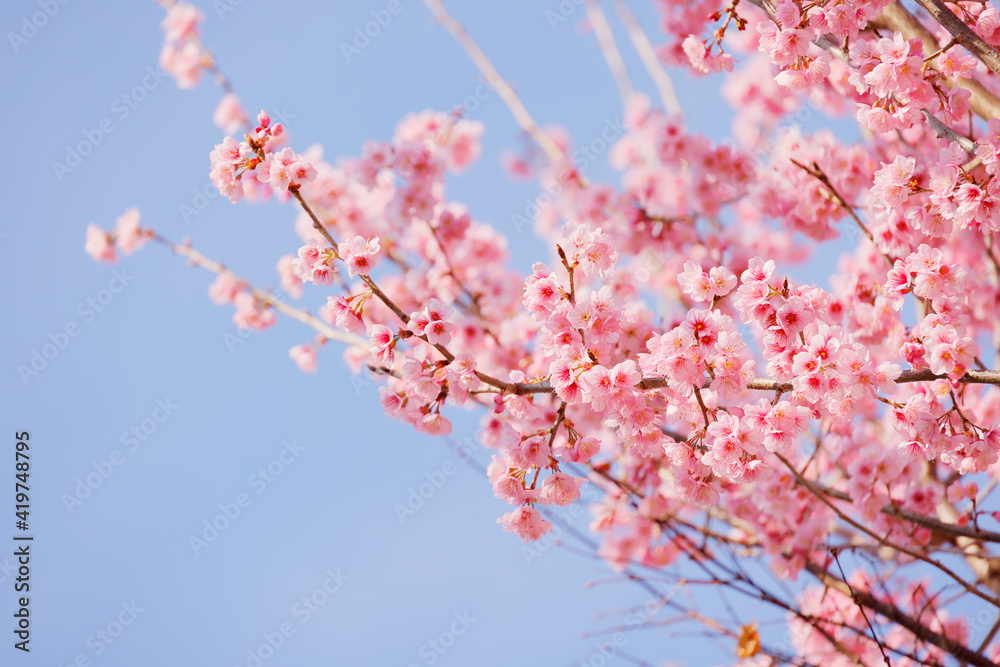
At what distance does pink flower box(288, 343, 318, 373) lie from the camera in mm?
4056

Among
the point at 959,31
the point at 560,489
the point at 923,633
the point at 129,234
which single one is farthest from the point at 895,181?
the point at 129,234

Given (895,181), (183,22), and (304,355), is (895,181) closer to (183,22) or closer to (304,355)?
(304,355)

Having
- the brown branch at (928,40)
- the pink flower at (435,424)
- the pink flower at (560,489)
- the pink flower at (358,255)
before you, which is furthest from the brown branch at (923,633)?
the pink flower at (358,255)

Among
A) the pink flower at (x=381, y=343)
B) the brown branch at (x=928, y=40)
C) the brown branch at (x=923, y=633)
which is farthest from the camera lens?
the brown branch at (x=923, y=633)

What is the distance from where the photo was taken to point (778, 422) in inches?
102

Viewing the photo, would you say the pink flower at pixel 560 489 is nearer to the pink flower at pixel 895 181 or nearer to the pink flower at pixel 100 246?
the pink flower at pixel 895 181

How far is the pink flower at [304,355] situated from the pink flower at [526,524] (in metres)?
1.81

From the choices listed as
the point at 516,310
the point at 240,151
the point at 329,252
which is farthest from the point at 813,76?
the point at 516,310

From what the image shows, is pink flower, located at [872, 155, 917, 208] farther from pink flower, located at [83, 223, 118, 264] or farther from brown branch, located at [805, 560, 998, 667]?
pink flower, located at [83, 223, 118, 264]

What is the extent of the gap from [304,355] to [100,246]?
2.33 meters

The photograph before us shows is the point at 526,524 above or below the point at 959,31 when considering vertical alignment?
below

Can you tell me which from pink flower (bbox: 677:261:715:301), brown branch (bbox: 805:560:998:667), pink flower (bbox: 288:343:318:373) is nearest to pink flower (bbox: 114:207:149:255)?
pink flower (bbox: 288:343:318:373)

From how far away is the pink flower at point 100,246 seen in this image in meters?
5.22

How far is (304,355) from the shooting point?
409 centimetres
